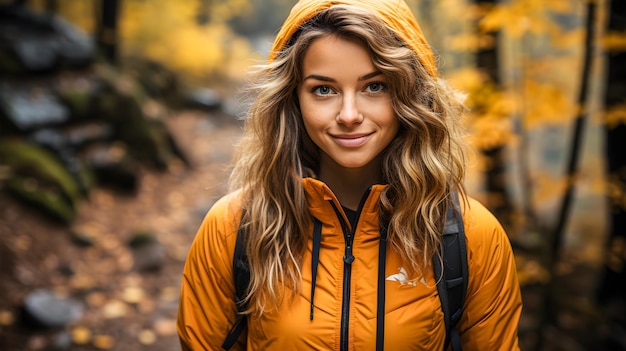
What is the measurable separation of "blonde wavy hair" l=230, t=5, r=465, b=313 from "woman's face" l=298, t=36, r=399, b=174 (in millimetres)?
40

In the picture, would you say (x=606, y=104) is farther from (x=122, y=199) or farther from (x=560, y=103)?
(x=122, y=199)

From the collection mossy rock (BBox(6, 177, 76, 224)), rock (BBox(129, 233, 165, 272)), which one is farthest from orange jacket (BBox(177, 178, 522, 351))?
mossy rock (BBox(6, 177, 76, 224))

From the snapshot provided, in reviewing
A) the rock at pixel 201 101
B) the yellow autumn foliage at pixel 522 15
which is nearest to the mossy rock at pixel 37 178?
the yellow autumn foliage at pixel 522 15

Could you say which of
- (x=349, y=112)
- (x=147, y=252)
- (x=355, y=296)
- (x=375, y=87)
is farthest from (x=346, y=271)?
(x=147, y=252)

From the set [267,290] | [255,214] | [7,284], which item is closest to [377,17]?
[255,214]

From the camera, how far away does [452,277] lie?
75.8 inches

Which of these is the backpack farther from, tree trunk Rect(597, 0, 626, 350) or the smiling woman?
tree trunk Rect(597, 0, 626, 350)

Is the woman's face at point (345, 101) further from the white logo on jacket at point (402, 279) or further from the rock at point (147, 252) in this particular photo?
the rock at point (147, 252)

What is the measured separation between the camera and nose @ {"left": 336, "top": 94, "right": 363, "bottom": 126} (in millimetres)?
1800

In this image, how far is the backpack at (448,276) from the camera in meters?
1.92

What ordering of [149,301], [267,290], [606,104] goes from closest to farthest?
1. [267,290]
2. [606,104]
3. [149,301]

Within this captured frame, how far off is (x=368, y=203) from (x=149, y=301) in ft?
15.3

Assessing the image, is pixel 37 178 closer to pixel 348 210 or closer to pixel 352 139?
pixel 348 210

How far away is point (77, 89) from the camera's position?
8.90 m
